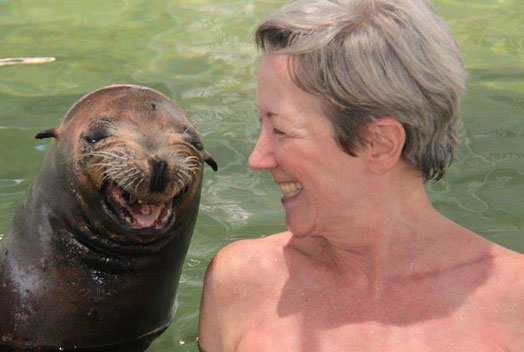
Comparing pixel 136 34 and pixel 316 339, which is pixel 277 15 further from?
pixel 136 34

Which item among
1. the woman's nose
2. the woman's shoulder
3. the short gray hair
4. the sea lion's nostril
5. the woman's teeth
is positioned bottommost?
the woman's shoulder

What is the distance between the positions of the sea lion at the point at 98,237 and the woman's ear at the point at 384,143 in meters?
1.23

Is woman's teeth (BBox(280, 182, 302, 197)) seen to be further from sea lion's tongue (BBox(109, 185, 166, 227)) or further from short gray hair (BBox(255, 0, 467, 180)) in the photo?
sea lion's tongue (BBox(109, 185, 166, 227))

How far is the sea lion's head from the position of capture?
16.1 feet

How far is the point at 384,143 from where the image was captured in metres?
3.96

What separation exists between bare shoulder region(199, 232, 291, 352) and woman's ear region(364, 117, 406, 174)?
0.67 meters

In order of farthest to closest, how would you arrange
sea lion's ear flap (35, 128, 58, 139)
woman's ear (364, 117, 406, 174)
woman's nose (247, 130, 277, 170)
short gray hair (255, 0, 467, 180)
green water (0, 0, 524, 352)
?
green water (0, 0, 524, 352) < sea lion's ear flap (35, 128, 58, 139) < woman's nose (247, 130, 277, 170) < woman's ear (364, 117, 406, 174) < short gray hair (255, 0, 467, 180)

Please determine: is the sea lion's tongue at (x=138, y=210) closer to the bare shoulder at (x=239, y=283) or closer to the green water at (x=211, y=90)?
the bare shoulder at (x=239, y=283)

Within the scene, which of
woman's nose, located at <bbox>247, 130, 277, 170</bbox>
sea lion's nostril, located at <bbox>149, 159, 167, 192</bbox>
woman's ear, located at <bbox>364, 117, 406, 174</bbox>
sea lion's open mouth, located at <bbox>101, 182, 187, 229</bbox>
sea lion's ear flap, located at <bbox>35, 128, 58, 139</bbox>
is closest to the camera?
woman's ear, located at <bbox>364, 117, 406, 174</bbox>

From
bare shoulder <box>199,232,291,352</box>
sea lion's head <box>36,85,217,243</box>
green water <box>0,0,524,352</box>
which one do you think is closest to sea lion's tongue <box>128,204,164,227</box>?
sea lion's head <box>36,85,217,243</box>

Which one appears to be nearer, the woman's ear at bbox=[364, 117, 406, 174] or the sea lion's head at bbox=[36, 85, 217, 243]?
the woman's ear at bbox=[364, 117, 406, 174]

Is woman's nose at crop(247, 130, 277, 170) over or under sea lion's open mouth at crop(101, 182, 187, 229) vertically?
over

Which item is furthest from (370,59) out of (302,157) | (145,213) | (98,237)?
(98,237)

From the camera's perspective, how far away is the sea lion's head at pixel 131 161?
492 cm
